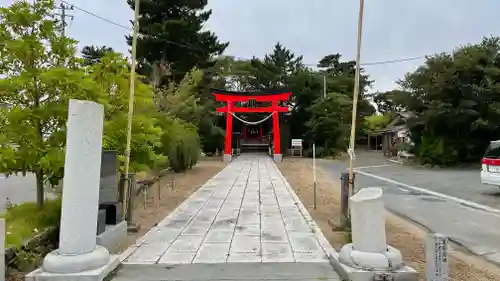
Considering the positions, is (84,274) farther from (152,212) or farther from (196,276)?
(152,212)

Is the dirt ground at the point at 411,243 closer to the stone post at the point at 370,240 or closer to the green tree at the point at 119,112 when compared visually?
the stone post at the point at 370,240

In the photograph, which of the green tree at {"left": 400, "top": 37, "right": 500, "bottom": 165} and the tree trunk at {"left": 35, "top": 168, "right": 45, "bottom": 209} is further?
the green tree at {"left": 400, "top": 37, "right": 500, "bottom": 165}

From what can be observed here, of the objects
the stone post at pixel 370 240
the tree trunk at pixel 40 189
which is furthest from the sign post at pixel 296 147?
the stone post at pixel 370 240

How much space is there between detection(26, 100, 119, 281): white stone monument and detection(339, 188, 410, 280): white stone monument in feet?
8.13

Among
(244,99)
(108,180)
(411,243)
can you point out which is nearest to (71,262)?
(108,180)

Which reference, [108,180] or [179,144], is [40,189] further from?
[179,144]

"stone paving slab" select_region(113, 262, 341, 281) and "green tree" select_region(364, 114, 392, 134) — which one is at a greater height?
"green tree" select_region(364, 114, 392, 134)

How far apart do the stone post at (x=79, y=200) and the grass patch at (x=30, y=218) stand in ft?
3.56

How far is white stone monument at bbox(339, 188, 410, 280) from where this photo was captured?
388 centimetres

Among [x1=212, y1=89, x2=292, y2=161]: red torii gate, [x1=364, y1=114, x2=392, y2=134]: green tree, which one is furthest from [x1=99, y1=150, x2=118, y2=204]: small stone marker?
[x1=364, y1=114, x2=392, y2=134]: green tree

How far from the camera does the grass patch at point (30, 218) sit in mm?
4746

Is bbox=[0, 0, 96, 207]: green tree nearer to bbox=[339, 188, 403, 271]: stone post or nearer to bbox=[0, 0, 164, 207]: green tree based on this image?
bbox=[0, 0, 164, 207]: green tree

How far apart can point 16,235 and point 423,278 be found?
439 centimetres

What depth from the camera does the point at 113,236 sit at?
5.24m
